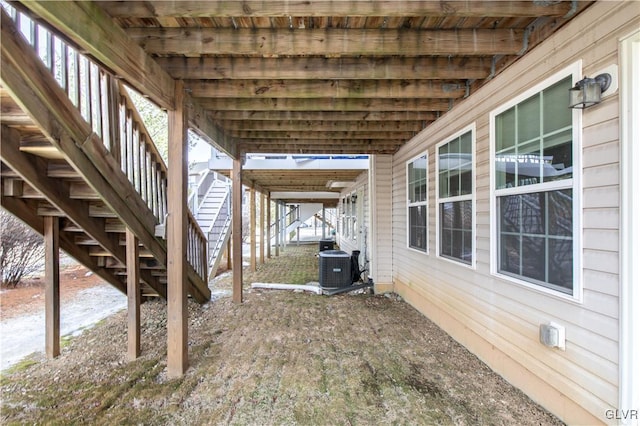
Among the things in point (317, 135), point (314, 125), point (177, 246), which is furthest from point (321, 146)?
point (177, 246)

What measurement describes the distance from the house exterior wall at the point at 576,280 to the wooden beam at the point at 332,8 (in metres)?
0.37

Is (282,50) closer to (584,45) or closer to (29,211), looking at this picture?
(584,45)

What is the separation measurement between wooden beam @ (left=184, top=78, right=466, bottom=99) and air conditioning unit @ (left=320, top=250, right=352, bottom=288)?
3758 millimetres

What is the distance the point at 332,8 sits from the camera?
1948mm

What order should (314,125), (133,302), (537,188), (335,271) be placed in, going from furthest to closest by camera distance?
(335,271), (314,125), (133,302), (537,188)

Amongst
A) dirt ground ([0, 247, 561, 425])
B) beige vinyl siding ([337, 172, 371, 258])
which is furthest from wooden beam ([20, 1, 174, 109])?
beige vinyl siding ([337, 172, 371, 258])

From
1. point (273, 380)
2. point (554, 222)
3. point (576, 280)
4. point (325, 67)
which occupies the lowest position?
point (273, 380)

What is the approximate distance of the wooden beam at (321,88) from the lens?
3107 mm

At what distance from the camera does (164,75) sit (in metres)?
2.71

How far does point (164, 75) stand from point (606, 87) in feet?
10.9

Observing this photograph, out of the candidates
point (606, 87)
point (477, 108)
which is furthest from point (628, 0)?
point (477, 108)

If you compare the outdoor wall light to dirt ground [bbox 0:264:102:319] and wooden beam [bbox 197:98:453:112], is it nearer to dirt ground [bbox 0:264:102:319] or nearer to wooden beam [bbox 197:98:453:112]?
wooden beam [bbox 197:98:453:112]

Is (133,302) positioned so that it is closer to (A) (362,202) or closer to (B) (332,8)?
(B) (332,8)

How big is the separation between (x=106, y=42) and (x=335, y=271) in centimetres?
511
